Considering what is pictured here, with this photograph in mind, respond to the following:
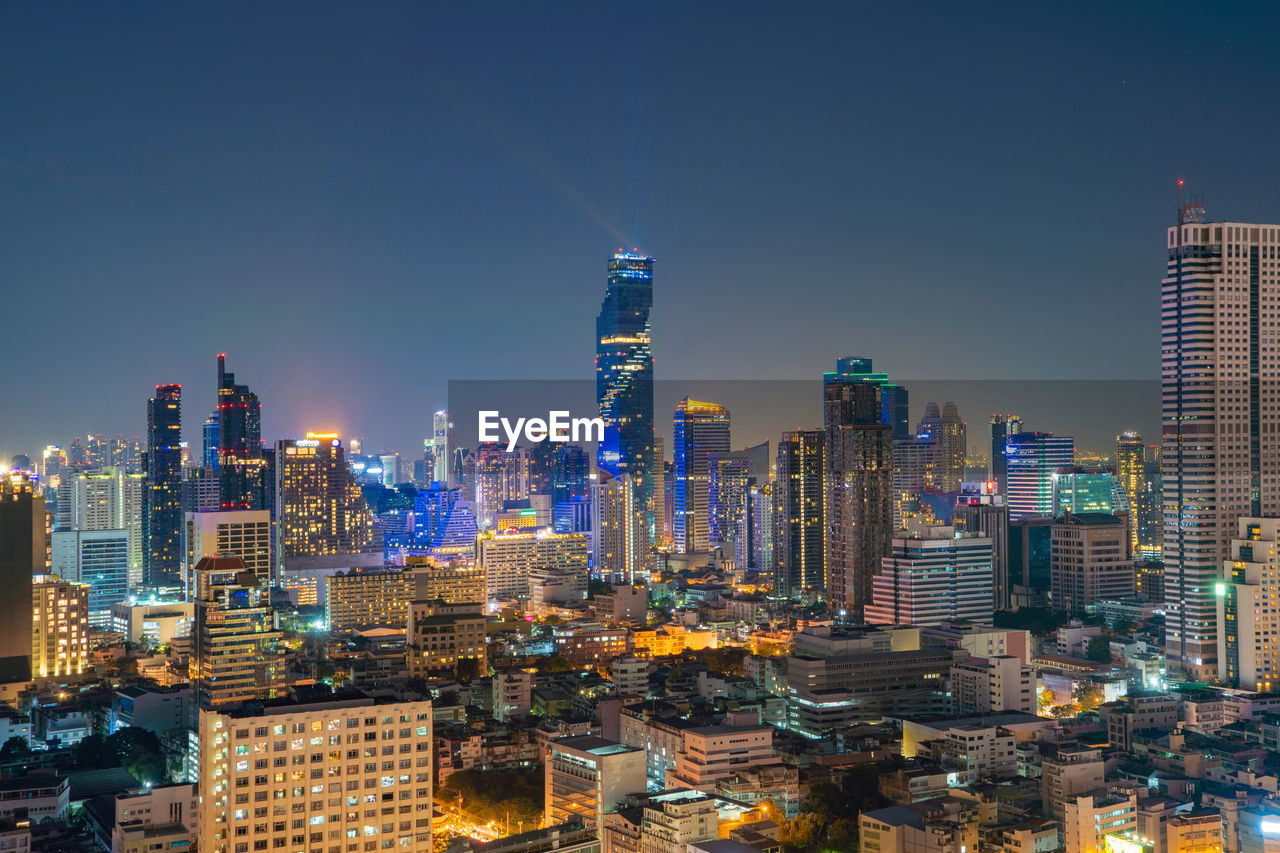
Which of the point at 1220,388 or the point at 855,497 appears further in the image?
the point at 855,497

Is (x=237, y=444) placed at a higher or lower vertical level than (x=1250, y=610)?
higher

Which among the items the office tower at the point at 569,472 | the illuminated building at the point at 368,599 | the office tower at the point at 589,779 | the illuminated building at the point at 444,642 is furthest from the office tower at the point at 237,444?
the office tower at the point at 589,779

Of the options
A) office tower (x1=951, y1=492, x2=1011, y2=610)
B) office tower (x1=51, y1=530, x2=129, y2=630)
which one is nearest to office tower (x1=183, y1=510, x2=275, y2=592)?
office tower (x1=51, y1=530, x2=129, y2=630)

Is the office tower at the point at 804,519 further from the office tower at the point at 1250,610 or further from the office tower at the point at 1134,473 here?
the office tower at the point at 1250,610

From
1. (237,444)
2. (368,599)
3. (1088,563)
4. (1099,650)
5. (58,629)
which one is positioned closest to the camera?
(58,629)

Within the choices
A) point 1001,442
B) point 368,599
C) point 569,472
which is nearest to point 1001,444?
point 1001,442

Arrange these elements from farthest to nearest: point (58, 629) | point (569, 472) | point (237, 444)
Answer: point (569, 472)
point (237, 444)
point (58, 629)

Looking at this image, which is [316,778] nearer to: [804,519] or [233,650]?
[233,650]
